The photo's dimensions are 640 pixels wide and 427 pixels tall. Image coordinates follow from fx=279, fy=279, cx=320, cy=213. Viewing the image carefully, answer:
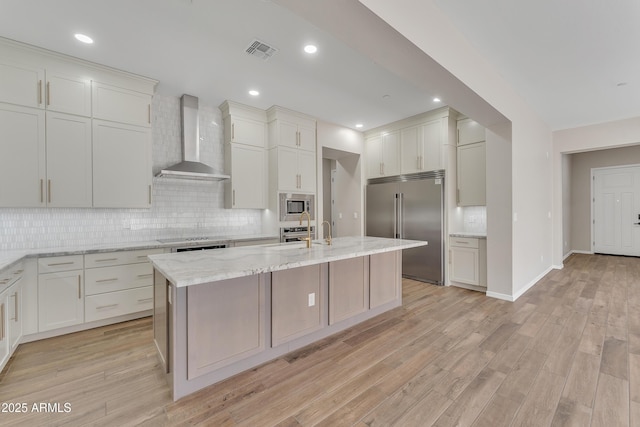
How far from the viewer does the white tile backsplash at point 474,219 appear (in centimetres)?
471

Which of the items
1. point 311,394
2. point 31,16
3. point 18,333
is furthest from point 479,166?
point 18,333

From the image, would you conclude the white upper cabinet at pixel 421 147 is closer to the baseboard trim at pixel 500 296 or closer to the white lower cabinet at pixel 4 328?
the baseboard trim at pixel 500 296

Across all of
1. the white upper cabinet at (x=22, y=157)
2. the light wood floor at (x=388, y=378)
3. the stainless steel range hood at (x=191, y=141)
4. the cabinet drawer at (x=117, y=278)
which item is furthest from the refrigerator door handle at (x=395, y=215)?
the white upper cabinet at (x=22, y=157)

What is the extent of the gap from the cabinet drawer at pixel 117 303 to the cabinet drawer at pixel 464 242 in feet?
14.3

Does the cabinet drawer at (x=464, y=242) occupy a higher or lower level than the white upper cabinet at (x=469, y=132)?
lower

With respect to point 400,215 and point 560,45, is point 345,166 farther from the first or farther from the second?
point 560,45

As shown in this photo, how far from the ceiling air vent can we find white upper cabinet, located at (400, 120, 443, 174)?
2.96 m

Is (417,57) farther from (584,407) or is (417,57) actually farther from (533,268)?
(533,268)

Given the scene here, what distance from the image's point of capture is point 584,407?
176 centimetres

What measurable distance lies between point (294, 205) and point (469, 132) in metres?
3.09

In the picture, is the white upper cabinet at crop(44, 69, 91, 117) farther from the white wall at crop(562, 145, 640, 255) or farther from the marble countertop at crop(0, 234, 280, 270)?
the white wall at crop(562, 145, 640, 255)

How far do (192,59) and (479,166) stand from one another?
424 cm

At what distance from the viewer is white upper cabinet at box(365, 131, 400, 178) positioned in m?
5.16

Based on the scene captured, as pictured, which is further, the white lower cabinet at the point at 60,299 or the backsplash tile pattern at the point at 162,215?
the backsplash tile pattern at the point at 162,215
